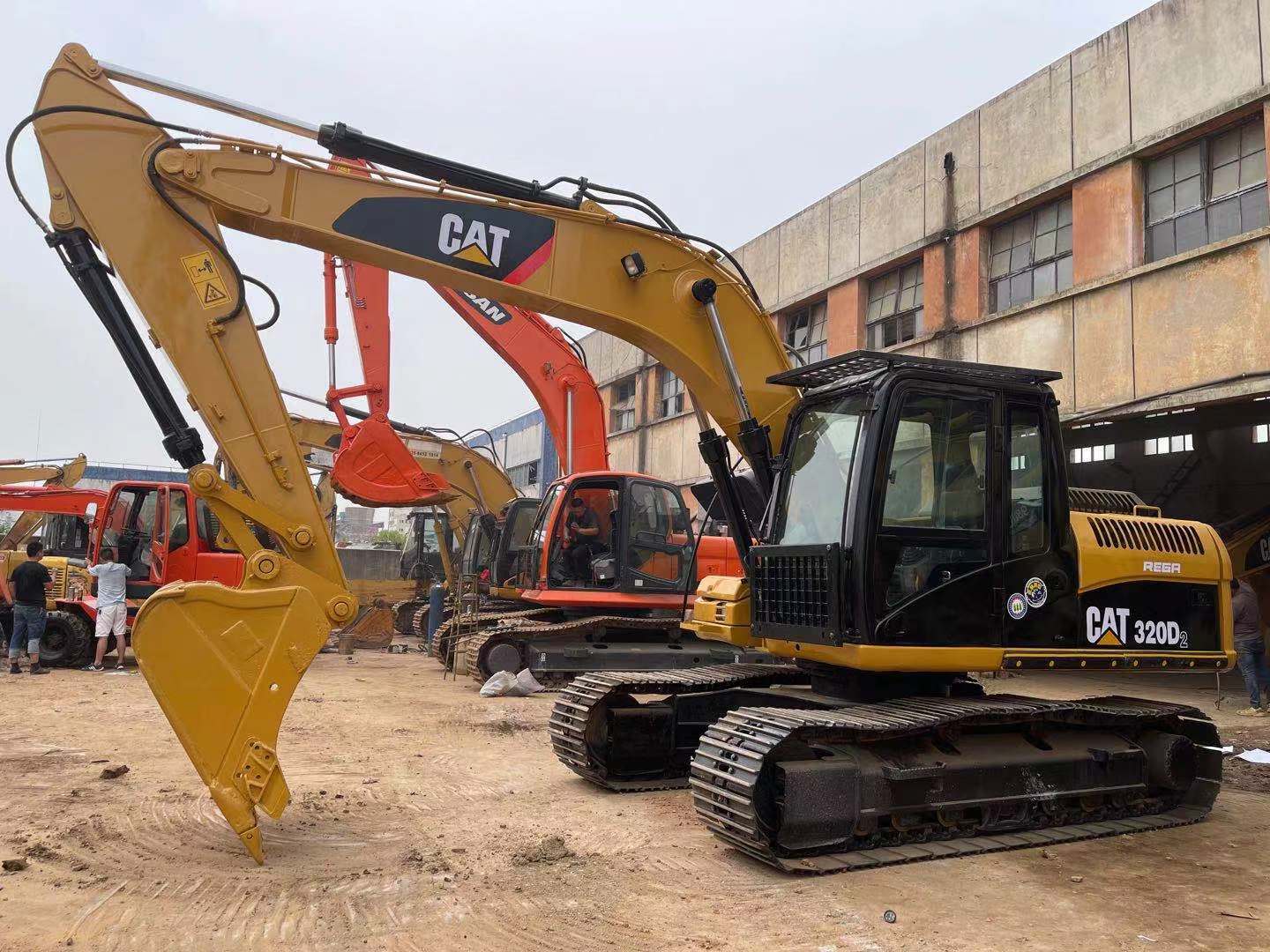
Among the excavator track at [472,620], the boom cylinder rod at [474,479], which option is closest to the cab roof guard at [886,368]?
the excavator track at [472,620]

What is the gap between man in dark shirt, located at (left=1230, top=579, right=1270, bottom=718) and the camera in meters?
11.5

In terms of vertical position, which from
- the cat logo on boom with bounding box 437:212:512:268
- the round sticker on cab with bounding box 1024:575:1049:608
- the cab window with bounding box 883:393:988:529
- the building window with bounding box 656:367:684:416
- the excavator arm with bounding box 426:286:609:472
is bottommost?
the round sticker on cab with bounding box 1024:575:1049:608

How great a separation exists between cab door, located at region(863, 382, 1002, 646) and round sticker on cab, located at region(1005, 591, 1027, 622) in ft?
0.23

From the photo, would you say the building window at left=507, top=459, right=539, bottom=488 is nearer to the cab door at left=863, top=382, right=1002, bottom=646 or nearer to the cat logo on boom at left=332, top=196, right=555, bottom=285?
the cat logo on boom at left=332, top=196, right=555, bottom=285

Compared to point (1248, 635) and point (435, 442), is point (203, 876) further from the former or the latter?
point (435, 442)

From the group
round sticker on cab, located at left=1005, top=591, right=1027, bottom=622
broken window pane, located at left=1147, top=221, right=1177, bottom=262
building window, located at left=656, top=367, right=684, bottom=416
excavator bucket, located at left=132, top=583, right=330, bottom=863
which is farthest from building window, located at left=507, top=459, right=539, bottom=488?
excavator bucket, located at left=132, top=583, right=330, bottom=863

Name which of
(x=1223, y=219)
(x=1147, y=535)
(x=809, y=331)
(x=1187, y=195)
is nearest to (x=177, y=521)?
(x=1147, y=535)

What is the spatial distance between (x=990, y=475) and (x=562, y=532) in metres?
7.13

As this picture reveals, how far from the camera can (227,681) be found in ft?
16.2

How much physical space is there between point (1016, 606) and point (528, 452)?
33.2 m

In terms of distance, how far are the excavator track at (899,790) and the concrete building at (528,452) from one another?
90.0 ft

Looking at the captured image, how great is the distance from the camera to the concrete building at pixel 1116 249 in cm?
1222

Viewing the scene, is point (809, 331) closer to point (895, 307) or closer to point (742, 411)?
point (895, 307)

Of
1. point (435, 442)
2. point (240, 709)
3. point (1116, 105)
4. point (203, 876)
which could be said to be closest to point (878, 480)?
point (240, 709)
